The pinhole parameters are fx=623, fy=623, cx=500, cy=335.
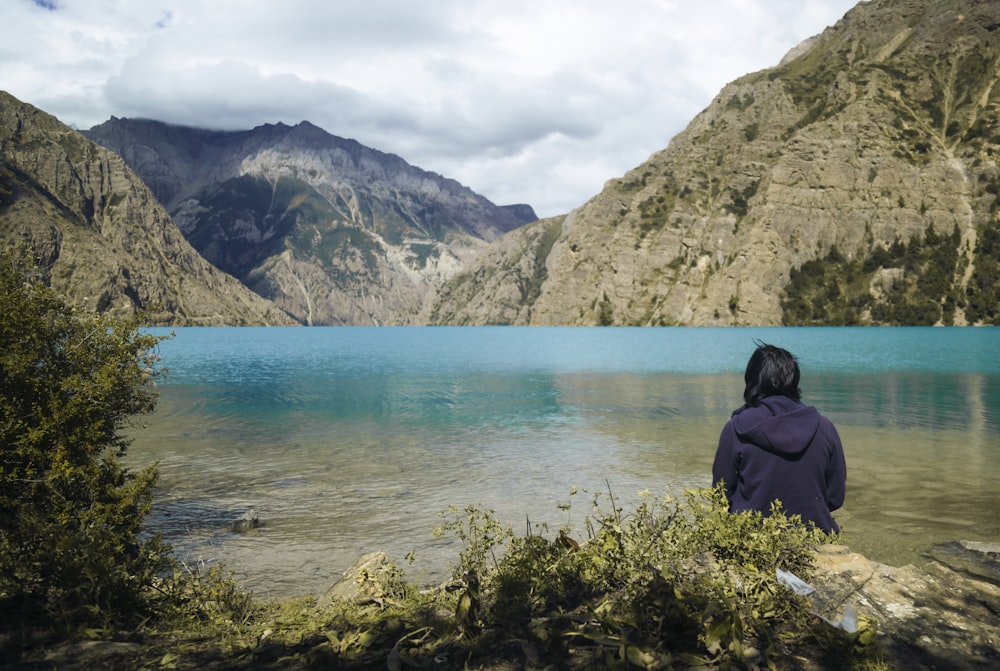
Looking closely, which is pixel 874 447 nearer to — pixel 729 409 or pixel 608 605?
pixel 729 409

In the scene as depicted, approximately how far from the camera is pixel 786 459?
6.56 metres

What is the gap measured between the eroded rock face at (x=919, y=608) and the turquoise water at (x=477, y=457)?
4.42m

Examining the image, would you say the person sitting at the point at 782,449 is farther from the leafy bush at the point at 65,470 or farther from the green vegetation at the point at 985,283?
the green vegetation at the point at 985,283

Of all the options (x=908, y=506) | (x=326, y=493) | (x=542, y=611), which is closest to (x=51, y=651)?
(x=542, y=611)

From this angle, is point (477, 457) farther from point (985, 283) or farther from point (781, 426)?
point (985, 283)

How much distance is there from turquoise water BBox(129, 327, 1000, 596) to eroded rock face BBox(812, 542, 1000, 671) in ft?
14.5

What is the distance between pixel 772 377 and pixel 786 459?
0.87 metres

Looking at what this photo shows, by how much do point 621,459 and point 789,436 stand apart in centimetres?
1568

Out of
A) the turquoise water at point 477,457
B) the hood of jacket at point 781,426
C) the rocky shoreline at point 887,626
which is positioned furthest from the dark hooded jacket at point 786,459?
the turquoise water at point 477,457

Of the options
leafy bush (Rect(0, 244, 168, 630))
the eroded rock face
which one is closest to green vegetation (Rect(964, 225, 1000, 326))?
the eroded rock face

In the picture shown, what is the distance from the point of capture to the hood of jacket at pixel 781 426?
21.0 feet

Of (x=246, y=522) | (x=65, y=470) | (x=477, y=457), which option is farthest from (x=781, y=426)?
(x=477, y=457)

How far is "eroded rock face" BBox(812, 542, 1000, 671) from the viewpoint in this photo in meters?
4.43

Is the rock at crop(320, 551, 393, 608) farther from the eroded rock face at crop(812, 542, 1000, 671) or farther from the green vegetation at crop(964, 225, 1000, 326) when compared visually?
the green vegetation at crop(964, 225, 1000, 326)
